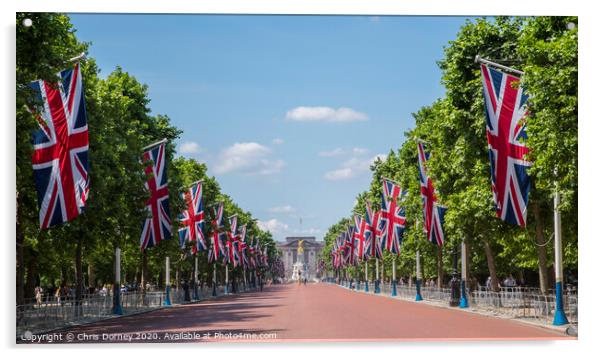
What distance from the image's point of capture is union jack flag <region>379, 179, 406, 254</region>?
65812mm

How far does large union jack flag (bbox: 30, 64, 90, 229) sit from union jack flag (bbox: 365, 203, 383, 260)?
158ft

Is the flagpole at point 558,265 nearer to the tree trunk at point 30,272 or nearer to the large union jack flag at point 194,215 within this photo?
the tree trunk at point 30,272

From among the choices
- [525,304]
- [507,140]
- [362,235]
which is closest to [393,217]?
[525,304]

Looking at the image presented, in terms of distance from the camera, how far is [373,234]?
84.0 meters

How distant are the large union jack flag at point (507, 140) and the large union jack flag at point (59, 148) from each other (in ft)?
43.4

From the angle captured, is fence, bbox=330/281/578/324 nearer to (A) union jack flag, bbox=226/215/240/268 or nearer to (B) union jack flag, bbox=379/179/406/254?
(B) union jack flag, bbox=379/179/406/254

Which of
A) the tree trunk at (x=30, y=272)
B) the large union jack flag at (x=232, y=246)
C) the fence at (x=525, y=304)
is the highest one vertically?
the large union jack flag at (x=232, y=246)

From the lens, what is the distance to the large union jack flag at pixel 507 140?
3147 centimetres

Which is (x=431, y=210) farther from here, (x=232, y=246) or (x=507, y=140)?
(x=232, y=246)

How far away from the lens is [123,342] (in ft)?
83.5

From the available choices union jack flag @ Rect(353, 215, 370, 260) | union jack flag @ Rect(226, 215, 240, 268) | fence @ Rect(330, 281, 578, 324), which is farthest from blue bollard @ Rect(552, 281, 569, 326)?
union jack flag @ Rect(226, 215, 240, 268)

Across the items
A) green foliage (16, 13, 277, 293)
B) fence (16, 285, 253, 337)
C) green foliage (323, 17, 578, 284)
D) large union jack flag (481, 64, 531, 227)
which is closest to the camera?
green foliage (16, 13, 277, 293)

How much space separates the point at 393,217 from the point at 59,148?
38.8 metres

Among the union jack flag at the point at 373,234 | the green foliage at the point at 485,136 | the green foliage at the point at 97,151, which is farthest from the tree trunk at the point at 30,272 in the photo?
the union jack flag at the point at 373,234
